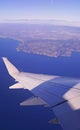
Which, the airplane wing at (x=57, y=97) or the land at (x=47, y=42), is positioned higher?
the airplane wing at (x=57, y=97)

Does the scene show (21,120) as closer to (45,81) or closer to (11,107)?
(11,107)

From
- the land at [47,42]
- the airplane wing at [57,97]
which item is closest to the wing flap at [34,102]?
the airplane wing at [57,97]

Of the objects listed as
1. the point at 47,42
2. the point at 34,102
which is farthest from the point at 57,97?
the point at 47,42

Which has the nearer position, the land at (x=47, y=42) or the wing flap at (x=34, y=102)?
the wing flap at (x=34, y=102)

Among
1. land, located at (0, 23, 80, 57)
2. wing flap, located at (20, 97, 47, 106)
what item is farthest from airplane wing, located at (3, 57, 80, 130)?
land, located at (0, 23, 80, 57)

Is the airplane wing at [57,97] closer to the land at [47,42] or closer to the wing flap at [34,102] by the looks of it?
the wing flap at [34,102]

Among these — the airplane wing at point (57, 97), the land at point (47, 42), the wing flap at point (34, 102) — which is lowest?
the land at point (47, 42)

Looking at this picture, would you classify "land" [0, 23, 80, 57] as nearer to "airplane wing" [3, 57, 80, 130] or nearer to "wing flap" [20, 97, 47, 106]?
"airplane wing" [3, 57, 80, 130]

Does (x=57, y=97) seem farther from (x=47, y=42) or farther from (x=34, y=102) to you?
(x=47, y=42)

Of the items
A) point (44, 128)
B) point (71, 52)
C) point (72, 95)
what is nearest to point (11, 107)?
point (44, 128)
